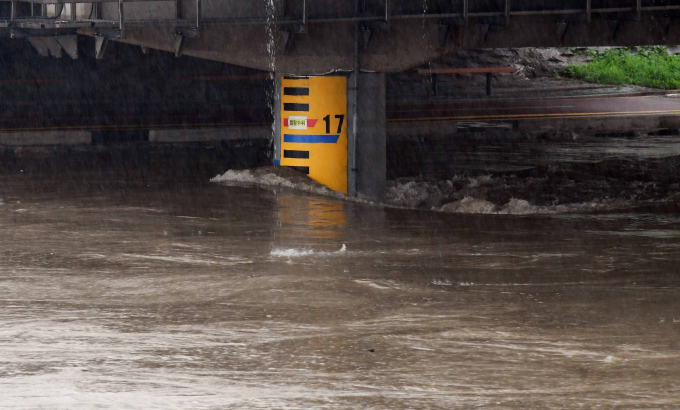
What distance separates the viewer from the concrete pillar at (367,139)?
1717 cm

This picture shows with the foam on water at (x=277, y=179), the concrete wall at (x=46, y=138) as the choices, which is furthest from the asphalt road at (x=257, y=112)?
the foam on water at (x=277, y=179)

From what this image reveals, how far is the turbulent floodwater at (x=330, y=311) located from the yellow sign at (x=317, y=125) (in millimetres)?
3946

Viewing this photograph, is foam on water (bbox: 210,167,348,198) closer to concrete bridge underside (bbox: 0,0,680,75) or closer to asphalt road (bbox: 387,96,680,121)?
concrete bridge underside (bbox: 0,0,680,75)

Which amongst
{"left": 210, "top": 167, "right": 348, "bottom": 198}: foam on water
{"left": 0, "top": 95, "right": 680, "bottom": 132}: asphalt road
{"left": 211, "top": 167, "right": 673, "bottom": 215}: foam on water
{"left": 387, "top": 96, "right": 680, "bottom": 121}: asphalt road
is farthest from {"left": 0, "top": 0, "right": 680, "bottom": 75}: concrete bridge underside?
{"left": 387, "top": 96, "right": 680, "bottom": 121}: asphalt road

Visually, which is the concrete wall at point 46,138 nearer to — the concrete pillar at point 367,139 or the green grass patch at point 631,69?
the concrete pillar at point 367,139

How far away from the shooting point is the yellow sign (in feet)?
56.3

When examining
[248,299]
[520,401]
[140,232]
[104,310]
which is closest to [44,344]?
[104,310]

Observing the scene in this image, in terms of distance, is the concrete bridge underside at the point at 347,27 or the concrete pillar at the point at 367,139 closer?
the concrete bridge underside at the point at 347,27

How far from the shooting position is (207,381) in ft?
20.3

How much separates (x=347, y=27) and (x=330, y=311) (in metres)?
9.75

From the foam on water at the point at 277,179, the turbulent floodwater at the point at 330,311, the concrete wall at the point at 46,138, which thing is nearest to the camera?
the turbulent floodwater at the point at 330,311

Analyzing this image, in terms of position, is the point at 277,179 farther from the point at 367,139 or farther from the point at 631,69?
the point at 631,69

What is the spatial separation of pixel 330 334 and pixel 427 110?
2482cm

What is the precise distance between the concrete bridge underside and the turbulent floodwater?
3.91 meters
